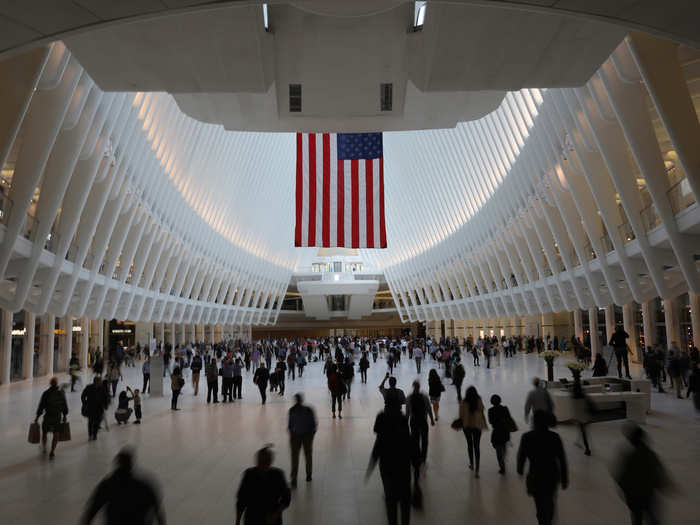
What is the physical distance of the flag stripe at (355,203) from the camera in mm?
14398

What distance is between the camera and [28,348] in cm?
2161

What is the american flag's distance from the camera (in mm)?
14359

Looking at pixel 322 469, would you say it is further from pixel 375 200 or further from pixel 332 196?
pixel 375 200

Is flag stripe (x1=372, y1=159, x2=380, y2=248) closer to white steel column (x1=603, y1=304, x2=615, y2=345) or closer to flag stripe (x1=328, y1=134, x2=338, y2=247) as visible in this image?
flag stripe (x1=328, y1=134, x2=338, y2=247)

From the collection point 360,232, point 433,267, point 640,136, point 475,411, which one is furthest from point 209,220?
point 475,411

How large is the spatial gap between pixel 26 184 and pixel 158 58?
6261 millimetres

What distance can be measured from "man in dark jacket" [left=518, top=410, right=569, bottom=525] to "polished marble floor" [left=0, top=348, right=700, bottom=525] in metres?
0.79

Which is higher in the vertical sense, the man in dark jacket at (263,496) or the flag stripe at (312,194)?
the flag stripe at (312,194)

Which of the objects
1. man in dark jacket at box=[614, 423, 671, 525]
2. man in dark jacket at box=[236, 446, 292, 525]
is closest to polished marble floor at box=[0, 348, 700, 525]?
man in dark jacket at box=[614, 423, 671, 525]

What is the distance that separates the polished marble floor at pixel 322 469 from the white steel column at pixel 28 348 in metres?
10.7

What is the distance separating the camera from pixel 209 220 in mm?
32125

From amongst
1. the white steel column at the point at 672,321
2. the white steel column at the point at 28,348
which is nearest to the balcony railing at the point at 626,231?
the white steel column at the point at 672,321

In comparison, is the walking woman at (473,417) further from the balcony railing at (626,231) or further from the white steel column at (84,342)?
the white steel column at (84,342)

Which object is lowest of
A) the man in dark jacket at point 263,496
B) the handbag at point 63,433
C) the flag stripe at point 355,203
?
the handbag at point 63,433
